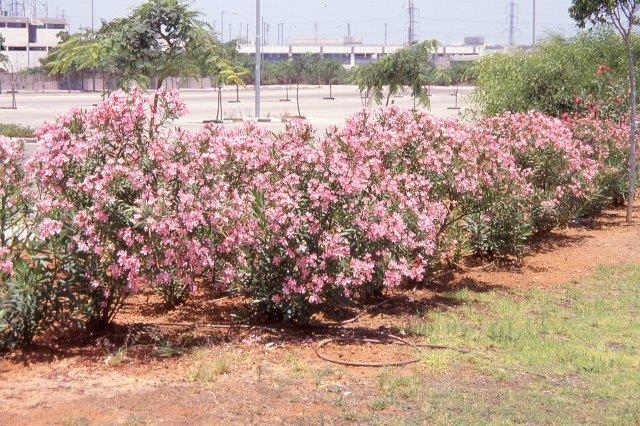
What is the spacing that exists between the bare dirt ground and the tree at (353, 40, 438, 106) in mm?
12039

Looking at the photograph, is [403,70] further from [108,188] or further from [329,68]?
[329,68]

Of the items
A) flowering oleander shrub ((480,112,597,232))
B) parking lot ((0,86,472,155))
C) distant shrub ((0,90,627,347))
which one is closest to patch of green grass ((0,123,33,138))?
parking lot ((0,86,472,155))

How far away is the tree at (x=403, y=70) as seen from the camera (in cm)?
1995

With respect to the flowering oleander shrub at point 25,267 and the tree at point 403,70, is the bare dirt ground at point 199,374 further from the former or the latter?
the tree at point 403,70

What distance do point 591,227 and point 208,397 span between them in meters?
9.67

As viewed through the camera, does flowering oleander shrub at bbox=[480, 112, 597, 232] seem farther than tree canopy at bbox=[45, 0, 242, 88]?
Yes

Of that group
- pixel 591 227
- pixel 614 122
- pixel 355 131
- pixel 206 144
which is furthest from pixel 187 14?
pixel 614 122

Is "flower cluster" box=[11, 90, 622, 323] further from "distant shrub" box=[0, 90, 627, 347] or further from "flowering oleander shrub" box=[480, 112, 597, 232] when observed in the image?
A: "flowering oleander shrub" box=[480, 112, 597, 232]

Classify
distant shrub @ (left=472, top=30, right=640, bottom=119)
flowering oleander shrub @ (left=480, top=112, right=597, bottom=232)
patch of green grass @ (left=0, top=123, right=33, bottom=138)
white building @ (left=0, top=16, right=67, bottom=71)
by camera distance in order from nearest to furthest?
flowering oleander shrub @ (left=480, top=112, right=597, bottom=232) < distant shrub @ (left=472, top=30, right=640, bottom=119) < patch of green grass @ (left=0, top=123, right=33, bottom=138) < white building @ (left=0, top=16, right=67, bottom=71)

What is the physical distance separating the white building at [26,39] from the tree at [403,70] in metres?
80.7

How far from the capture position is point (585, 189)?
13.0m

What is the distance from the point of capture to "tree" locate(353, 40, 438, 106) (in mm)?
19953

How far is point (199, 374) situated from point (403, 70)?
14.8 m

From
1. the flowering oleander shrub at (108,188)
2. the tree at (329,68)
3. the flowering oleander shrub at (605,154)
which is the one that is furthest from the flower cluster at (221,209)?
the tree at (329,68)
